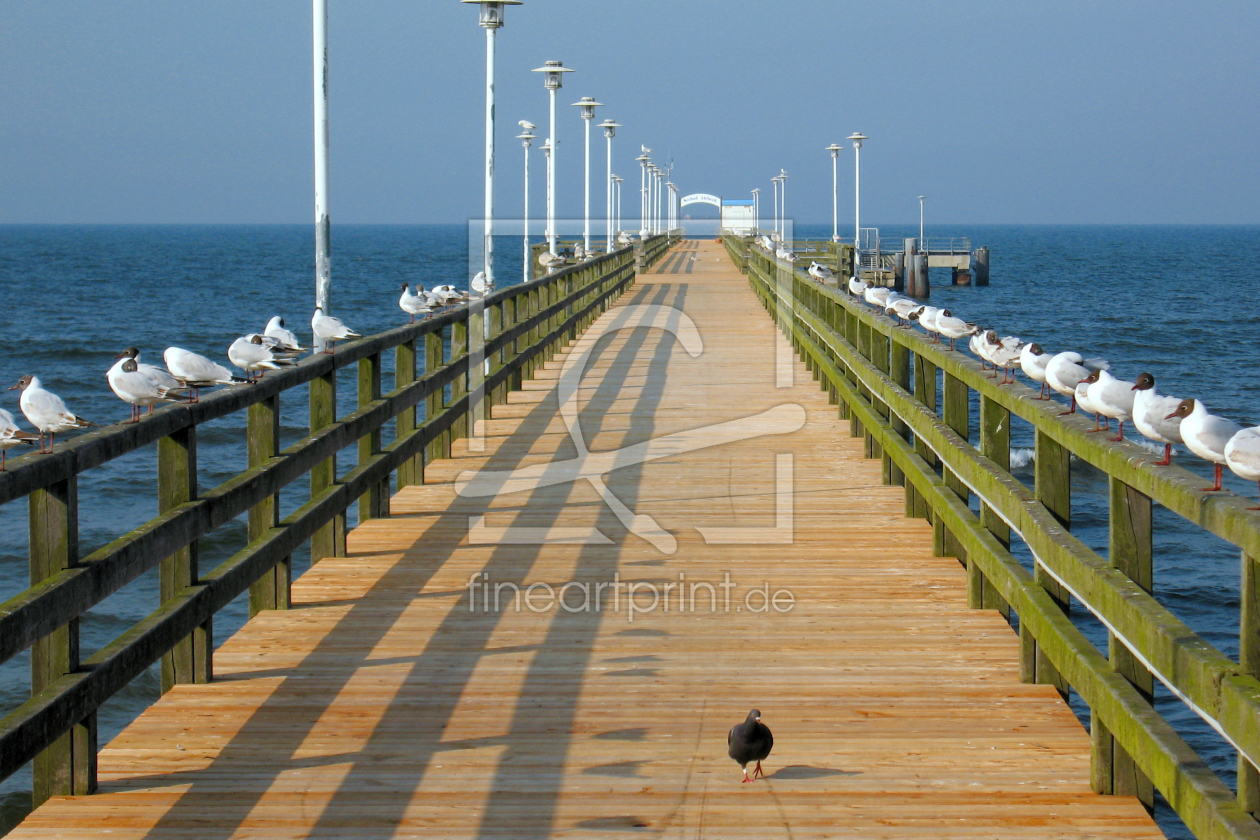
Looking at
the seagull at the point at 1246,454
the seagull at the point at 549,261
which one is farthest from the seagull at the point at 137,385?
the seagull at the point at 549,261

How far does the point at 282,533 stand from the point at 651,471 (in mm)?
4310

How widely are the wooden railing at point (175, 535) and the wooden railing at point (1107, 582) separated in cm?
293

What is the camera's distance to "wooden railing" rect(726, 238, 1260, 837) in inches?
125

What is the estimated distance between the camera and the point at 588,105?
35.2 metres

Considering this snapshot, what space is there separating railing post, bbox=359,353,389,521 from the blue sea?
13.0 ft

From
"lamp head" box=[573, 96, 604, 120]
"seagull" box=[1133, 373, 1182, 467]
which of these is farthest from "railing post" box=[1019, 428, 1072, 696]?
"lamp head" box=[573, 96, 604, 120]

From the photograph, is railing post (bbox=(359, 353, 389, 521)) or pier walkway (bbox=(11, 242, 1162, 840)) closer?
pier walkway (bbox=(11, 242, 1162, 840))

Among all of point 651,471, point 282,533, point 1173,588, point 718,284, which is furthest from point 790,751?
point 718,284

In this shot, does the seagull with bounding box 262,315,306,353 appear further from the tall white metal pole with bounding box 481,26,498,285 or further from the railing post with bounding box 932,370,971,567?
the tall white metal pole with bounding box 481,26,498,285

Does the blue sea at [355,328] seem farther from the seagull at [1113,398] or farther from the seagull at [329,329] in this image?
the seagull at [1113,398]

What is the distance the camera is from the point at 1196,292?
87.4 metres

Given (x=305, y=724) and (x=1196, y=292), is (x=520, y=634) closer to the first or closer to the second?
(x=305, y=724)

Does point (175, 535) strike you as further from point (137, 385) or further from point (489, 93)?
point (489, 93)

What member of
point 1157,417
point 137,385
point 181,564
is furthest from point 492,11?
point 1157,417
